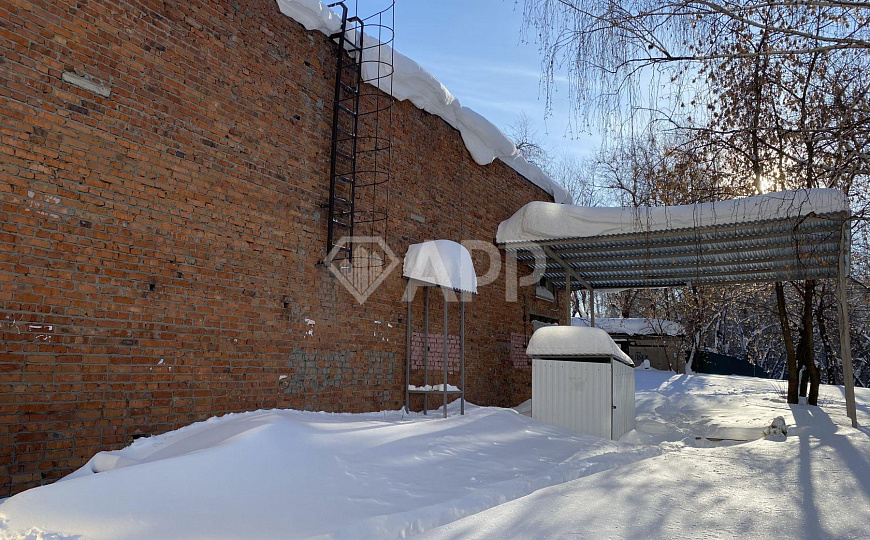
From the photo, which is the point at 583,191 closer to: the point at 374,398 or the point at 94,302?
the point at 374,398

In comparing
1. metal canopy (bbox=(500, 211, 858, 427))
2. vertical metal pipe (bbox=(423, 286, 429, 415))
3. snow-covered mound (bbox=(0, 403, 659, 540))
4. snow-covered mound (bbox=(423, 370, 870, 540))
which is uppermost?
metal canopy (bbox=(500, 211, 858, 427))

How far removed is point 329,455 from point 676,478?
125 inches

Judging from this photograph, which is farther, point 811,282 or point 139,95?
point 811,282

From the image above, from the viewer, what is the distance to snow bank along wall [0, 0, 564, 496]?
4723mm

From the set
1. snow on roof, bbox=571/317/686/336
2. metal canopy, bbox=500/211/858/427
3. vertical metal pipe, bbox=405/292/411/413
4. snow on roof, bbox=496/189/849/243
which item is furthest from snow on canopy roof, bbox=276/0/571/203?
snow on roof, bbox=571/317/686/336

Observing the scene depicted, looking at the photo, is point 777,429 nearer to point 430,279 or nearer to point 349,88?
point 430,279

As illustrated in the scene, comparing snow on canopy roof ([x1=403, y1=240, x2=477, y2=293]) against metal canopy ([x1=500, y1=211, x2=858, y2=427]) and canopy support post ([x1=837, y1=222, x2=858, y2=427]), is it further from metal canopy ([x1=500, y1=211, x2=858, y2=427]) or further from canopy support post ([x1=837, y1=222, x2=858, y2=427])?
canopy support post ([x1=837, y1=222, x2=858, y2=427])

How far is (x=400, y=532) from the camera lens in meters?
3.79

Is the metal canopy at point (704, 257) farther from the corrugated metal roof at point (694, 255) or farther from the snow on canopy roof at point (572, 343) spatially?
the snow on canopy roof at point (572, 343)

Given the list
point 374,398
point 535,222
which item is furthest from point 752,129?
point 535,222

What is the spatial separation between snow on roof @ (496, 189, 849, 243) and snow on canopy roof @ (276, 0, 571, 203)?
136 cm

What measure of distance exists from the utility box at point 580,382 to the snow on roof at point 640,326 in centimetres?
1410

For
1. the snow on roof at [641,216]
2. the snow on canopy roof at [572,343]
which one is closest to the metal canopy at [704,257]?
the snow on roof at [641,216]

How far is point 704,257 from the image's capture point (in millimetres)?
11172
